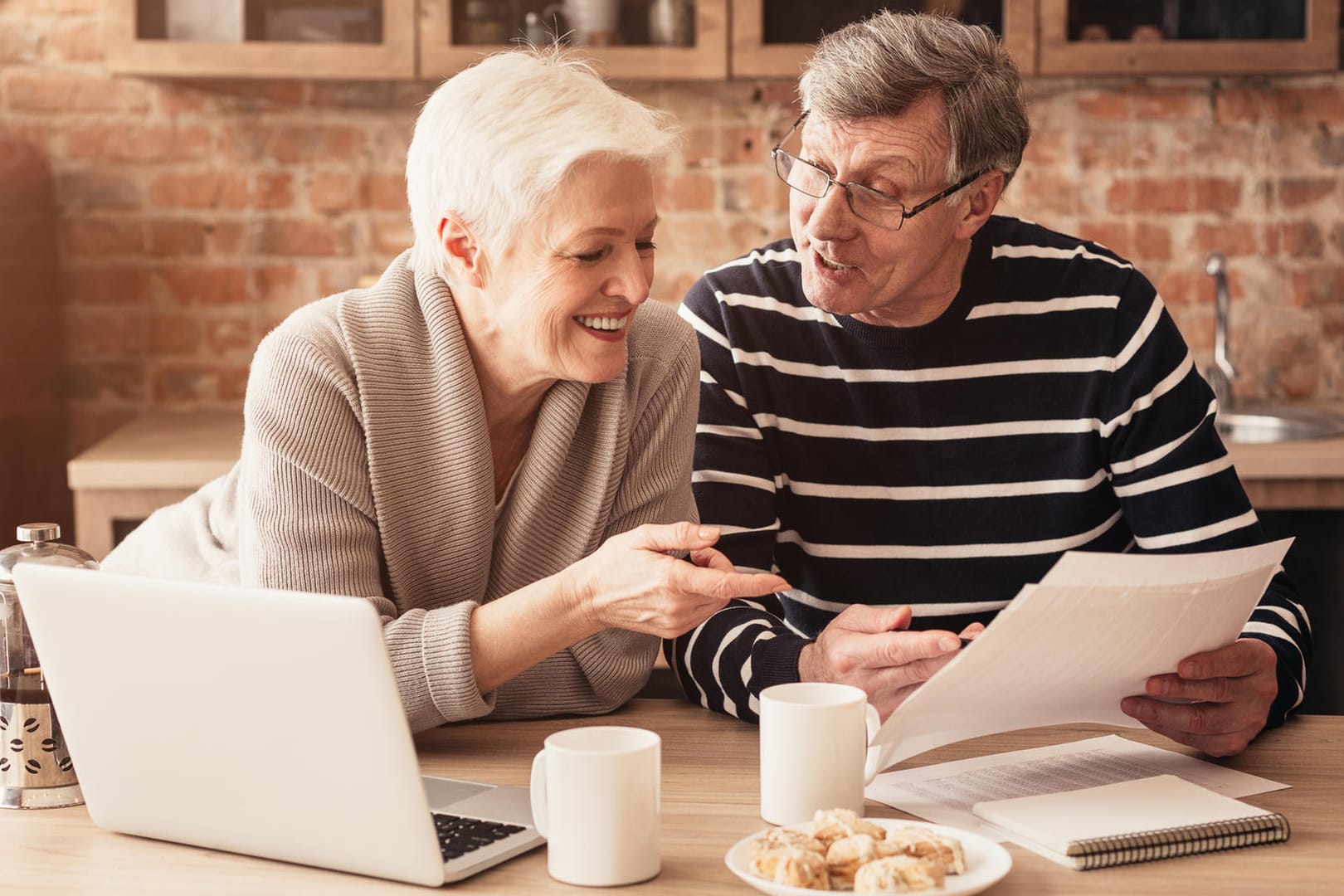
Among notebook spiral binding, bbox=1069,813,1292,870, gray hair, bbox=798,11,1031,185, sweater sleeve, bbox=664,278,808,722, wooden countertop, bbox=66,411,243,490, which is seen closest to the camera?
notebook spiral binding, bbox=1069,813,1292,870

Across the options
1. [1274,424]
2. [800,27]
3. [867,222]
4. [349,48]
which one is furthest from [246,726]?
[1274,424]

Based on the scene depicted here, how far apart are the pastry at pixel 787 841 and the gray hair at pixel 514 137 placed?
24.1 inches

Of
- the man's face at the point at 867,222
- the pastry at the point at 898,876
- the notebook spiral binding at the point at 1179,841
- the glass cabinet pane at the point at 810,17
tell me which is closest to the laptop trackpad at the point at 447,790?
the pastry at the point at 898,876

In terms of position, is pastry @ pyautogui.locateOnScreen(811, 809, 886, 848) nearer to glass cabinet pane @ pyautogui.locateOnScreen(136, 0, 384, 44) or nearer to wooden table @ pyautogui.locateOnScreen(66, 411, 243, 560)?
wooden table @ pyautogui.locateOnScreen(66, 411, 243, 560)

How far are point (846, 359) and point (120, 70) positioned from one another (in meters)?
1.65

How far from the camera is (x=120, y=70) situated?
8.98ft

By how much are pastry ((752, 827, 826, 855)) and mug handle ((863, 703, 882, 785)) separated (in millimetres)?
125

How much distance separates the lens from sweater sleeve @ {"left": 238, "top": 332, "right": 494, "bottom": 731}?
131 cm

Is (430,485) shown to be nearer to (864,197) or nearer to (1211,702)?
(864,197)

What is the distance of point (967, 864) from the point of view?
1030mm

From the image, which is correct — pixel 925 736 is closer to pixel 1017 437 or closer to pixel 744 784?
pixel 744 784

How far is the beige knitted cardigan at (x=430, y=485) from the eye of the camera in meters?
1.34

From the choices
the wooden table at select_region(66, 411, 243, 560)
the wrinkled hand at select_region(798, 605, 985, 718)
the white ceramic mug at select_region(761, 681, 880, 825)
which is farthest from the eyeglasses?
the wooden table at select_region(66, 411, 243, 560)

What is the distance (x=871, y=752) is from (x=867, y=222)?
0.70 m
